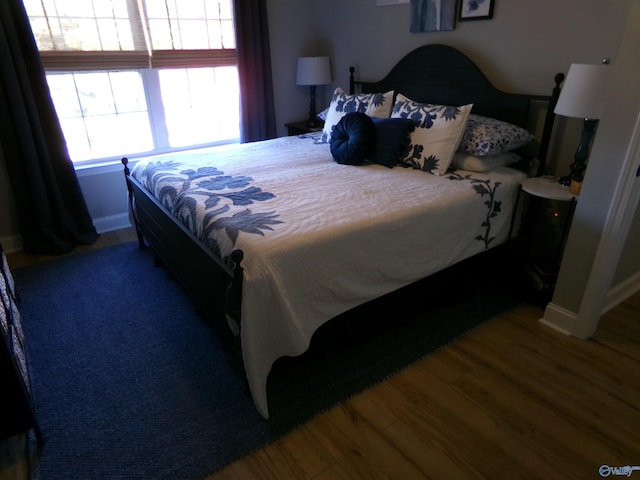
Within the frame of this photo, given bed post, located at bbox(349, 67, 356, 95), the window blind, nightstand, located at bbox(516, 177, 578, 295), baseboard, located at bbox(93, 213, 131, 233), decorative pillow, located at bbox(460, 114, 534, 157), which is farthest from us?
bed post, located at bbox(349, 67, 356, 95)

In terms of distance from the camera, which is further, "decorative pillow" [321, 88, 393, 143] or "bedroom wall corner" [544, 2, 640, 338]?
"decorative pillow" [321, 88, 393, 143]

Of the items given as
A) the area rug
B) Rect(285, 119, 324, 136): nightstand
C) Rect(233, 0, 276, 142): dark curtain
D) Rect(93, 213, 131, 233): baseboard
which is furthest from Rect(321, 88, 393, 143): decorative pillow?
Rect(93, 213, 131, 233): baseboard

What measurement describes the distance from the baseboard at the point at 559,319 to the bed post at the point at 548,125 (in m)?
0.84

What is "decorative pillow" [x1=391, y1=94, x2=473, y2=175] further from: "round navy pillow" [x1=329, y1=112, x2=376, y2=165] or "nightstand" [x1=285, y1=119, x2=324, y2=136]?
"nightstand" [x1=285, y1=119, x2=324, y2=136]

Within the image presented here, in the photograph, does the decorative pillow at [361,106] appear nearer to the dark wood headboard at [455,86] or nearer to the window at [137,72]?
the dark wood headboard at [455,86]

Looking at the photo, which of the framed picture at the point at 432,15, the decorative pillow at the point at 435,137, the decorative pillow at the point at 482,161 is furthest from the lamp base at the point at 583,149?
the framed picture at the point at 432,15

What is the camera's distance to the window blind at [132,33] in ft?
9.52

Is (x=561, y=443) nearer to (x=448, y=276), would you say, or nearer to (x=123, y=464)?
(x=448, y=276)

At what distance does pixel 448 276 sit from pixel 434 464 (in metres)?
1.03

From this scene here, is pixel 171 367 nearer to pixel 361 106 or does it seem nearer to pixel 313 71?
pixel 361 106

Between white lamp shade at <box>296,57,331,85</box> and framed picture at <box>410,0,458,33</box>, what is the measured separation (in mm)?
991

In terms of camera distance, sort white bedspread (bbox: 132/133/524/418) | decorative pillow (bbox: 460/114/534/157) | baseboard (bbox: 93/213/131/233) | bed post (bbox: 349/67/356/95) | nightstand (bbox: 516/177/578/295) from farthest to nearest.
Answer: bed post (bbox: 349/67/356/95) → baseboard (bbox: 93/213/131/233) → decorative pillow (bbox: 460/114/534/157) → nightstand (bbox: 516/177/578/295) → white bedspread (bbox: 132/133/524/418)

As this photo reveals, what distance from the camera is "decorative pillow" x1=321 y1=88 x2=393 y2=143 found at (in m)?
2.94

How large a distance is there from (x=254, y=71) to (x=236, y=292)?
112 inches
